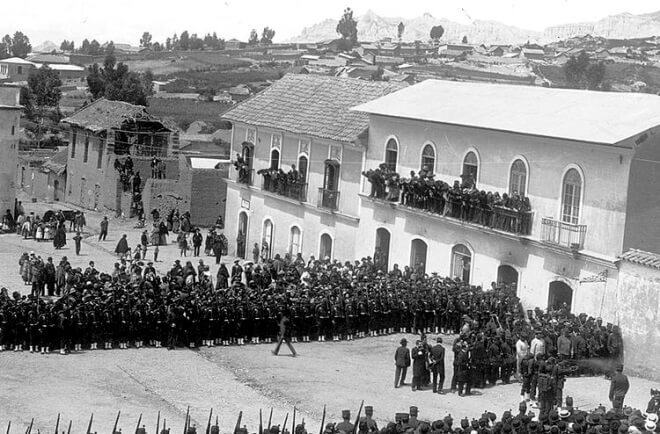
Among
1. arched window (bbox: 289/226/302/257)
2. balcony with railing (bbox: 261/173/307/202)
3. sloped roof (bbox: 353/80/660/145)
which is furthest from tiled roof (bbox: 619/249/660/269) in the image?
arched window (bbox: 289/226/302/257)

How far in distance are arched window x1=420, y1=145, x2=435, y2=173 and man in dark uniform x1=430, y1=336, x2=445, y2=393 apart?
40.7 feet

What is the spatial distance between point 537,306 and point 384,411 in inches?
396

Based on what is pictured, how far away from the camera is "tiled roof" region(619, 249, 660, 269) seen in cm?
2733

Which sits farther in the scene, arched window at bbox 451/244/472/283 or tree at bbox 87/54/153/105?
tree at bbox 87/54/153/105

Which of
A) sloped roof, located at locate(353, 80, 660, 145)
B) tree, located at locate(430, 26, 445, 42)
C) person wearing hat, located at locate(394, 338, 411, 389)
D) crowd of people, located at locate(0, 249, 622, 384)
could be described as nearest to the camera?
person wearing hat, located at locate(394, 338, 411, 389)

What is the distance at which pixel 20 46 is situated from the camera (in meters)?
184

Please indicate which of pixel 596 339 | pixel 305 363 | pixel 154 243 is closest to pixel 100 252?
pixel 154 243

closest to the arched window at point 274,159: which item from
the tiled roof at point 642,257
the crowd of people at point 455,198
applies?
the crowd of people at point 455,198

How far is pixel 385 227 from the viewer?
37906 millimetres

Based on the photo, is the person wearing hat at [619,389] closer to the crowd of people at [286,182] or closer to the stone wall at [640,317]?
the stone wall at [640,317]

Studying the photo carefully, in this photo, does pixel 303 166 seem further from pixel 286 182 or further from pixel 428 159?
pixel 428 159

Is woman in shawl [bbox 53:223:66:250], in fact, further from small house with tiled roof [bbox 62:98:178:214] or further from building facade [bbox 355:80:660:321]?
small house with tiled roof [bbox 62:98:178:214]

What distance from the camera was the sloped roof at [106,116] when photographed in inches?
2333

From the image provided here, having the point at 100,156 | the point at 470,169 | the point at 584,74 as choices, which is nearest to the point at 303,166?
the point at 470,169
